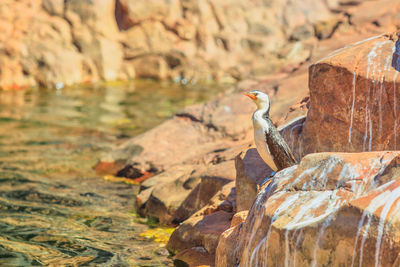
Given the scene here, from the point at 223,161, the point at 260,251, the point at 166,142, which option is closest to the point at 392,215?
the point at 260,251

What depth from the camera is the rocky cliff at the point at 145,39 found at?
53.3 feet

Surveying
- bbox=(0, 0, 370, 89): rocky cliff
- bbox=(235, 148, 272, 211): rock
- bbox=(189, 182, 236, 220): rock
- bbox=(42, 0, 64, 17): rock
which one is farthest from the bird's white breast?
bbox=(42, 0, 64, 17): rock

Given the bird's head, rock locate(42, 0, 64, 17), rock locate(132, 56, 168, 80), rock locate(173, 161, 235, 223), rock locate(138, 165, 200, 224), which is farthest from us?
rock locate(132, 56, 168, 80)

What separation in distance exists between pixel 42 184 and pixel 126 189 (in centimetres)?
123

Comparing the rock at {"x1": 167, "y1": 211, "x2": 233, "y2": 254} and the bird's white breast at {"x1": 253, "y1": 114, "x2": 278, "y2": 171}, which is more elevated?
the bird's white breast at {"x1": 253, "y1": 114, "x2": 278, "y2": 171}

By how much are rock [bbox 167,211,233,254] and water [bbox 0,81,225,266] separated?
7.9 inches

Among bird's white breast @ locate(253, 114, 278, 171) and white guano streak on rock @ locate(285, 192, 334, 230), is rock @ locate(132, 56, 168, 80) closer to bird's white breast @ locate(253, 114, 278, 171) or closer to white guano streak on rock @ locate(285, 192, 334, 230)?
bird's white breast @ locate(253, 114, 278, 171)

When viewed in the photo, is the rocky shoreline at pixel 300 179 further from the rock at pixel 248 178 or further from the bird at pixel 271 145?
the bird at pixel 271 145

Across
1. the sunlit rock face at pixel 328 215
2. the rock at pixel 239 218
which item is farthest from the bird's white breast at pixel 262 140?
the sunlit rock face at pixel 328 215

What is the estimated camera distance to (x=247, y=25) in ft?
66.0

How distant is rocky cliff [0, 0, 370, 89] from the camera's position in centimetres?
1624

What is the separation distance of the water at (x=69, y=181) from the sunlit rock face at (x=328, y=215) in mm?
1654

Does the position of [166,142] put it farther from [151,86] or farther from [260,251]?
[151,86]

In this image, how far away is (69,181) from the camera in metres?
8.46
